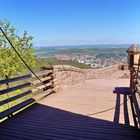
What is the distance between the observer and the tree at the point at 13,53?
18.6 metres

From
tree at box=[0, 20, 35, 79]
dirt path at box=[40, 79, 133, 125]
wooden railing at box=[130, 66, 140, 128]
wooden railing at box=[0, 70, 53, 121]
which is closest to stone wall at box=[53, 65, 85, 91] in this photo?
wooden railing at box=[0, 70, 53, 121]

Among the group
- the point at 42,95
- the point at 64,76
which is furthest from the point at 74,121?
the point at 64,76

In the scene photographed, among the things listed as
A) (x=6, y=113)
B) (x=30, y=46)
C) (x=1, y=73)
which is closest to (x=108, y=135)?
(x=6, y=113)

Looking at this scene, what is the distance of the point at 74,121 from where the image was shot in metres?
4.70

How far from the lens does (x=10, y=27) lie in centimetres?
2105

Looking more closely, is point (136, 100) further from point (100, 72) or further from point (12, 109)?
point (100, 72)

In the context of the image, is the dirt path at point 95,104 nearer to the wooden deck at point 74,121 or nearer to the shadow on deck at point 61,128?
the wooden deck at point 74,121

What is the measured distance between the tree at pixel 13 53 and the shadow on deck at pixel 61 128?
13.9 m

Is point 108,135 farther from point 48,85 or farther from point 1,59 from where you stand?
point 1,59

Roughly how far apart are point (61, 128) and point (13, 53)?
52.1 feet

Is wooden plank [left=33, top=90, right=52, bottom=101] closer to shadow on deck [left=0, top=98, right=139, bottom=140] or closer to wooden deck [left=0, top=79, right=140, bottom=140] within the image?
wooden deck [left=0, top=79, right=140, bottom=140]

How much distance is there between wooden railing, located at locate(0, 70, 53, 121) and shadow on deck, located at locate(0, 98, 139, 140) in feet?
0.74

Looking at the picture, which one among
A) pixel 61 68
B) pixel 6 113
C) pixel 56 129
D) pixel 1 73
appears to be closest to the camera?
pixel 56 129

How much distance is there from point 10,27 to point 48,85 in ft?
47.9
